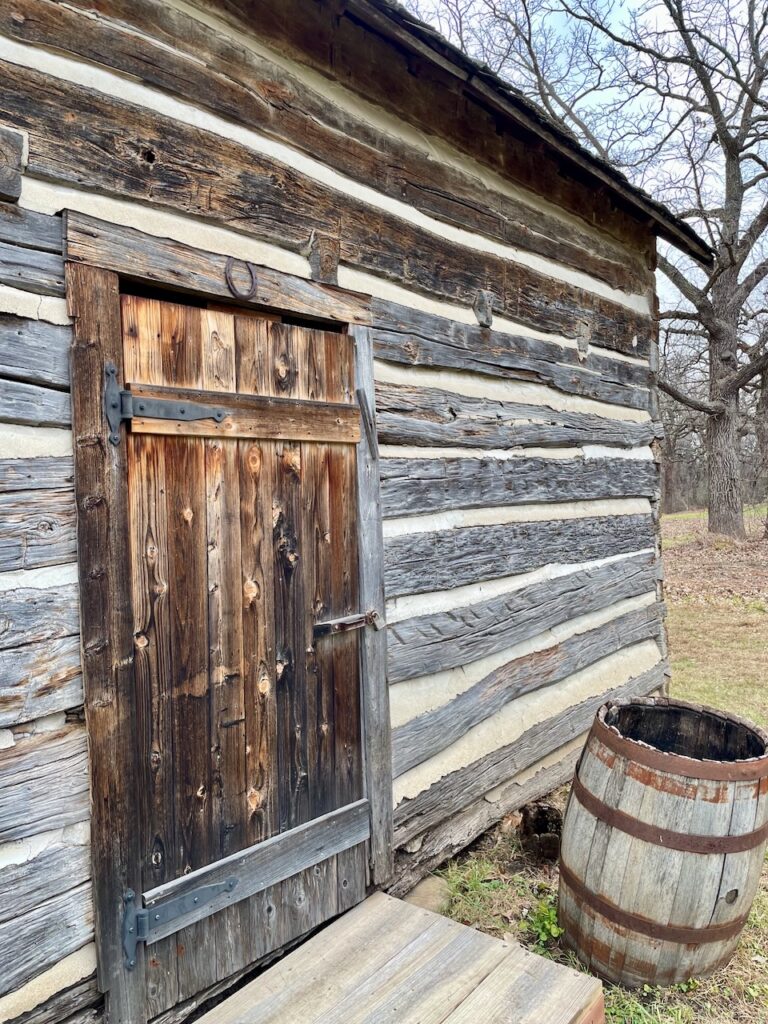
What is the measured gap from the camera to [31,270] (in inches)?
78.9

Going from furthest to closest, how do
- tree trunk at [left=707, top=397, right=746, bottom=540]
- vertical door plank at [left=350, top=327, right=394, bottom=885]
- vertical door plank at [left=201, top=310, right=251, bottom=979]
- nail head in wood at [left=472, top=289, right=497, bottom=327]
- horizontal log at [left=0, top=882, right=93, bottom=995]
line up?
tree trunk at [left=707, top=397, right=746, bottom=540] → nail head in wood at [left=472, top=289, right=497, bottom=327] → vertical door plank at [left=350, top=327, right=394, bottom=885] → vertical door plank at [left=201, top=310, right=251, bottom=979] → horizontal log at [left=0, top=882, right=93, bottom=995]

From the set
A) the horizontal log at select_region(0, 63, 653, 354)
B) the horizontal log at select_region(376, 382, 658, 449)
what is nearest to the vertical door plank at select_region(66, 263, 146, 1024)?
the horizontal log at select_region(0, 63, 653, 354)

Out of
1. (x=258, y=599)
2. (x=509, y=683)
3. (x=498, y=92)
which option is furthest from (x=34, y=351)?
(x=509, y=683)

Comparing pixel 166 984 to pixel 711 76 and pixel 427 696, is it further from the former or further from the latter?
pixel 711 76

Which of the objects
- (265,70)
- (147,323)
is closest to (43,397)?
(147,323)

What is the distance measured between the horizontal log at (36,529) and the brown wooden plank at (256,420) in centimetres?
34

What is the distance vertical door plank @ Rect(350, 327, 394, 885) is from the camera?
2945 mm

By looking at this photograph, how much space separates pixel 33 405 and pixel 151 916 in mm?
1630

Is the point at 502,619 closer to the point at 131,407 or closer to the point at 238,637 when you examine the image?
the point at 238,637

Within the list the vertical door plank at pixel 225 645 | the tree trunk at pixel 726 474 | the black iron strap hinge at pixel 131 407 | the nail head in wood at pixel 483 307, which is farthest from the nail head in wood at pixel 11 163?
the tree trunk at pixel 726 474

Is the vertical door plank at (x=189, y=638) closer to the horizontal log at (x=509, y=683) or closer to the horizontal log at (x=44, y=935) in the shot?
the horizontal log at (x=44, y=935)

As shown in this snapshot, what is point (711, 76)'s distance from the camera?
13.5 m

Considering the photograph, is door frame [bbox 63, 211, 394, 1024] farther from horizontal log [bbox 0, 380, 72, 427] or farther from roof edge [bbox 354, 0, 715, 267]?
roof edge [bbox 354, 0, 715, 267]

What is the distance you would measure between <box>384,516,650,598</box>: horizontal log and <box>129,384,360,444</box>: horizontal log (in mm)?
623
